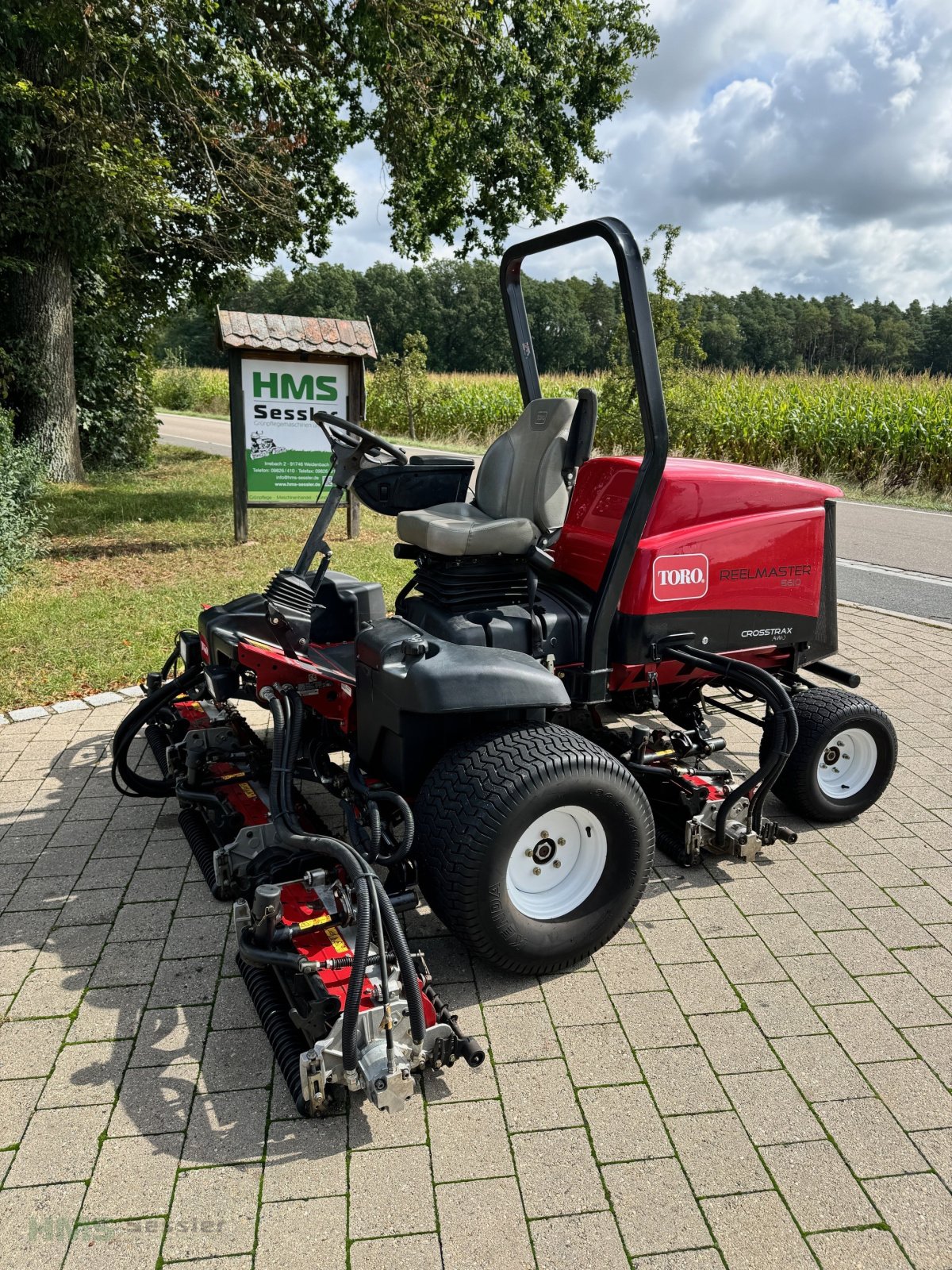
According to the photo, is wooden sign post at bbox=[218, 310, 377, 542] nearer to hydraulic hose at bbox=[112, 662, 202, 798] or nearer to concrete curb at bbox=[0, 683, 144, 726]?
concrete curb at bbox=[0, 683, 144, 726]

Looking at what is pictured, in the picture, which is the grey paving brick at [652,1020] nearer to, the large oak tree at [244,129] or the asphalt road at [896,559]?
the asphalt road at [896,559]

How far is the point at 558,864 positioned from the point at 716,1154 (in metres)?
0.90

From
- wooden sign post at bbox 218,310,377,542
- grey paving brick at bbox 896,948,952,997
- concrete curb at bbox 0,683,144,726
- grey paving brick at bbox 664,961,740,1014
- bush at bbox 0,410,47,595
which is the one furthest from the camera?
wooden sign post at bbox 218,310,377,542

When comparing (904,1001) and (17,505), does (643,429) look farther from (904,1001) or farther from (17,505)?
(17,505)

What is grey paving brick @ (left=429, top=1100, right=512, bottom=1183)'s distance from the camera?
2105mm

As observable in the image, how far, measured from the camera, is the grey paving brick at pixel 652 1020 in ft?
8.35

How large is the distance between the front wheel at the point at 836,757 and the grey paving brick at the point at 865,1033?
108cm

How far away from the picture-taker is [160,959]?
2834 millimetres

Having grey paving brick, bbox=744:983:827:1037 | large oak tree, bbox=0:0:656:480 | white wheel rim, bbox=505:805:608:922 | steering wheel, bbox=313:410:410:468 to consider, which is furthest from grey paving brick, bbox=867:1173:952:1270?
large oak tree, bbox=0:0:656:480

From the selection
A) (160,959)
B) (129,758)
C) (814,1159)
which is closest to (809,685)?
(814,1159)

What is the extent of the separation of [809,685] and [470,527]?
1.76 m

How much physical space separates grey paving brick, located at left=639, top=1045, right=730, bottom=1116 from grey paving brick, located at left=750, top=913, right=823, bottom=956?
60 cm

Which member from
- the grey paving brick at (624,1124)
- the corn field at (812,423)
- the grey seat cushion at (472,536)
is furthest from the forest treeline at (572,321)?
the grey paving brick at (624,1124)

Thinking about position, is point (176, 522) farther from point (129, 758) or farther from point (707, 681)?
point (707, 681)
